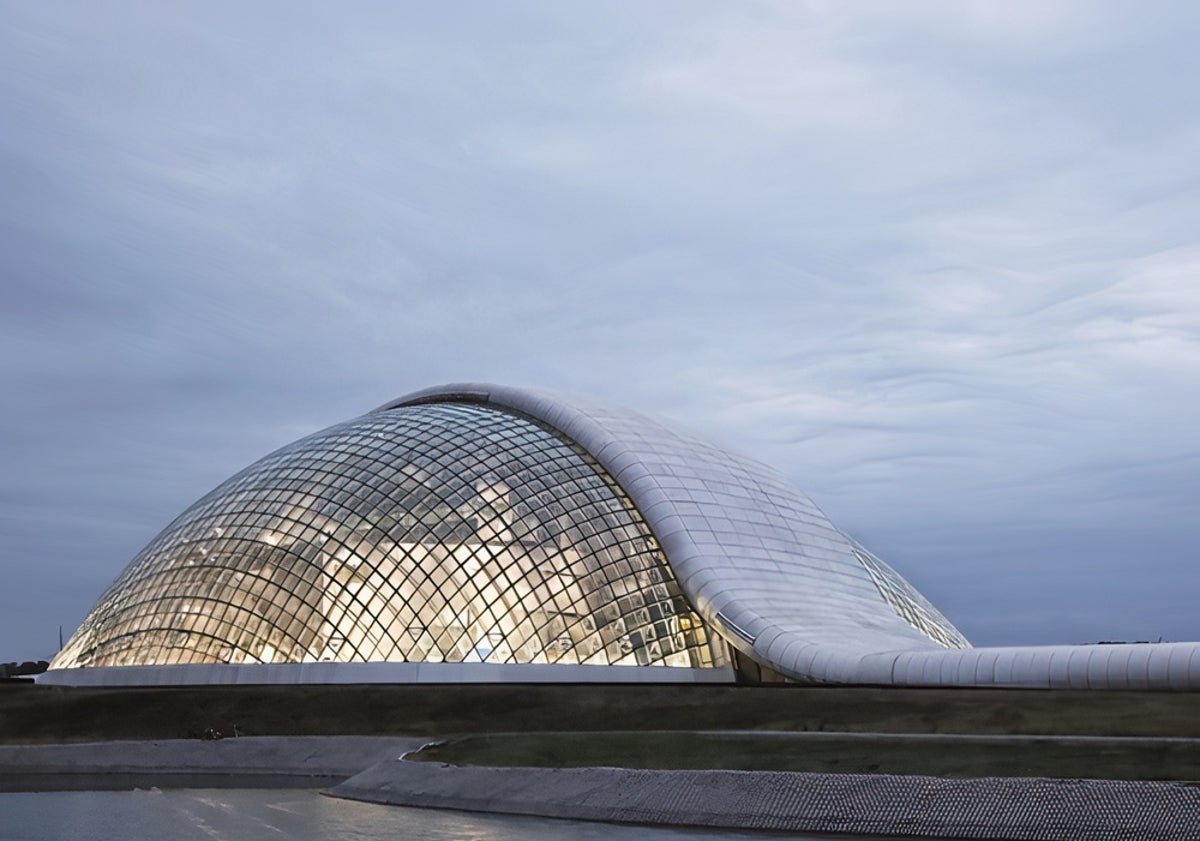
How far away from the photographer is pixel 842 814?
19.5 meters

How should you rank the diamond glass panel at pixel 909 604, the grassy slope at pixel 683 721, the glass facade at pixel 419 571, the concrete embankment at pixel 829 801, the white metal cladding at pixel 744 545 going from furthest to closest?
the diamond glass panel at pixel 909 604 → the glass facade at pixel 419 571 → the white metal cladding at pixel 744 545 → the grassy slope at pixel 683 721 → the concrete embankment at pixel 829 801

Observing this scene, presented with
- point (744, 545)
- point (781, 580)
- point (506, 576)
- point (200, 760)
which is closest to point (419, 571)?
point (506, 576)

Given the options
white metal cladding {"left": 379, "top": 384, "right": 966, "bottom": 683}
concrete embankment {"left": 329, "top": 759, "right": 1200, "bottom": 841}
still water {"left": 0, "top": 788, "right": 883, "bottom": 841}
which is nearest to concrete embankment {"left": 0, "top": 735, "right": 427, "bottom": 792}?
still water {"left": 0, "top": 788, "right": 883, "bottom": 841}

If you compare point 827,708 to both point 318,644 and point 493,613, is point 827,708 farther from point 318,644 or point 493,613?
point 318,644

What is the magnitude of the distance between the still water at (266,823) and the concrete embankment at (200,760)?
3938 mm

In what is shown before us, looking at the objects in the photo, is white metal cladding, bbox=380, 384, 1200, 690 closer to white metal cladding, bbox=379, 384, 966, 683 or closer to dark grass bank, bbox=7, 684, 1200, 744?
white metal cladding, bbox=379, 384, 966, 683

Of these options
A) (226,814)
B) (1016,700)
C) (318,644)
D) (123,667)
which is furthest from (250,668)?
(1016,700)

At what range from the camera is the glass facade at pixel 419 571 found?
3831 centimetres

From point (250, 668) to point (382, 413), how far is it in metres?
14.6

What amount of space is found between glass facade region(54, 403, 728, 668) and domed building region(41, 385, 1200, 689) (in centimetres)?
7

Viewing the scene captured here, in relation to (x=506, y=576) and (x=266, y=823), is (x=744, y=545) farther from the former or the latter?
(x=266, y=823)

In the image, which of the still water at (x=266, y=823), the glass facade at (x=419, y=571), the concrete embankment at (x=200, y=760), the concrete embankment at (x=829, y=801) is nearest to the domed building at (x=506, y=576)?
the glass facade at (x=419, y=571)

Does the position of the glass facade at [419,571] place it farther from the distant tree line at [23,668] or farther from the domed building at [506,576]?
the distant tree line at [23,668]

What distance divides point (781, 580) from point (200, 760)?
18359mm
